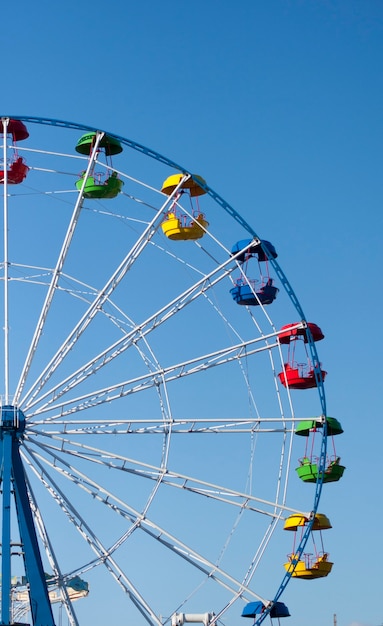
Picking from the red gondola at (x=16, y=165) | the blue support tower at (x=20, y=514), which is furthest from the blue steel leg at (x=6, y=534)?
the red gondola at (x=16, y=165)

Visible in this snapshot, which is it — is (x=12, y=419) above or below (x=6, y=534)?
above

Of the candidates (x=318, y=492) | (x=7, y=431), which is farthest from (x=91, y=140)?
(x=318, y=492)

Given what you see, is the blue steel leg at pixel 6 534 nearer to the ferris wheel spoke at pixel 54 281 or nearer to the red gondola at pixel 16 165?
the ferris wheel spoke at pixel 54 281

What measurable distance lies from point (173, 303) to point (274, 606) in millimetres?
7154

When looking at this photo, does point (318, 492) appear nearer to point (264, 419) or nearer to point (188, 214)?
point (264, 419)

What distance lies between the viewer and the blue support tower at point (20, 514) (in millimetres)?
31141

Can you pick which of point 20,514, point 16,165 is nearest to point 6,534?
point 20,514

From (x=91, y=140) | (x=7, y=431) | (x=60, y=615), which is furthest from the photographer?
(x=60, y=615)

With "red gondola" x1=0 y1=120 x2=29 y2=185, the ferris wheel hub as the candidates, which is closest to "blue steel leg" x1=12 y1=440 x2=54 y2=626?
the ferris wheel hub

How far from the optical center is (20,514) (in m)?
31.6

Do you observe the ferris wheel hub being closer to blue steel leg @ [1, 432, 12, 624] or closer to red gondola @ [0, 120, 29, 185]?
blue steel leg @ [1, 432, 12, 624]

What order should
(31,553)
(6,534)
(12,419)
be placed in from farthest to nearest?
(12,419) → (31,553) → (6,534)

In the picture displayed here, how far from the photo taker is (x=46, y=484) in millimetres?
32594

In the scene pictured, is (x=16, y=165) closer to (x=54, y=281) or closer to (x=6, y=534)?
(x=54, y=281)
